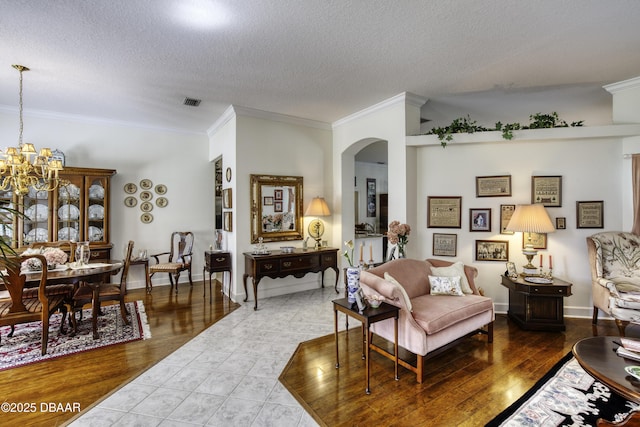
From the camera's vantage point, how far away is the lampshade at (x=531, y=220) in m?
3.67

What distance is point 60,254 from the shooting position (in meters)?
3.70

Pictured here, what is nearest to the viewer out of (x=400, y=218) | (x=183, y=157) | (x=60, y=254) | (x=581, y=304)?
(x=60, y=254)

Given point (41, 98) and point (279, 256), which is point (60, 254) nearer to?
point (41, 98)

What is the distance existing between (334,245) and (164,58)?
3800 mm

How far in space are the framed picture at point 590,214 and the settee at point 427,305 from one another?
1898 millimetres

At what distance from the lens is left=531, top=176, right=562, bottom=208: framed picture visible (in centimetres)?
409

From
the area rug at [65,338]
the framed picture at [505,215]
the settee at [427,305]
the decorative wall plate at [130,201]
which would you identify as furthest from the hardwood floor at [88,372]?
the framed picture at [505,215]

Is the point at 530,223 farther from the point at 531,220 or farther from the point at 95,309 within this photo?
the point at 95,309

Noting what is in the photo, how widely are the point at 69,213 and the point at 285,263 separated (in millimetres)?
3586

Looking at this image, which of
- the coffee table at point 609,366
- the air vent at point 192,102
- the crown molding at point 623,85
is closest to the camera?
the coffee table at point 609,366

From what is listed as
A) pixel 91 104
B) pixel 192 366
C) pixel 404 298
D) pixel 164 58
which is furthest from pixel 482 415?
pixel 91 104

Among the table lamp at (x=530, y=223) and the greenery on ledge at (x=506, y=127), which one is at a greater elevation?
the greenery on ledge at (x=506, y=127)

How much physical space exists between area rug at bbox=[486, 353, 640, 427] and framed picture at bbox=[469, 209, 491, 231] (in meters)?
2.11

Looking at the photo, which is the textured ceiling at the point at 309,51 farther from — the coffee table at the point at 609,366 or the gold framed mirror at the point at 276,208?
the coffee table at the point at 609,366
